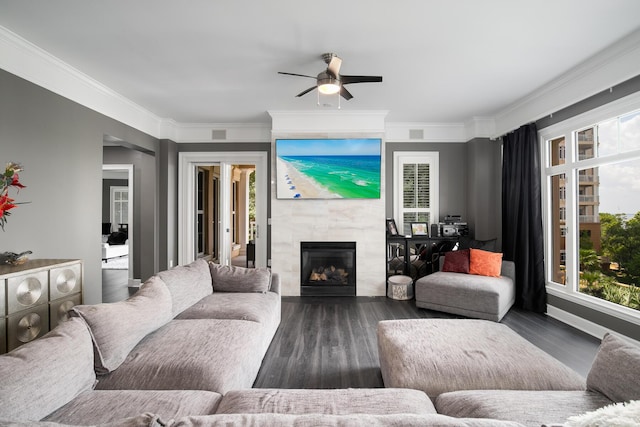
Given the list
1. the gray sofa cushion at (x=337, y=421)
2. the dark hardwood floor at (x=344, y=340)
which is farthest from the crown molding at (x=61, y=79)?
the gray sofa cushion at (x=337, y=421)

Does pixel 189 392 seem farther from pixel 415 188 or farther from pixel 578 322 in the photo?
pixel 415 188

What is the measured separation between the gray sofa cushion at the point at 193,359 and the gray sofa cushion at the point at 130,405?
0.46ft

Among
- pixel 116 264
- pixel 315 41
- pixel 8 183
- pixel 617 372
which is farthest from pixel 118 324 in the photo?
pixel 116 264

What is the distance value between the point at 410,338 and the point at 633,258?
8.60ft

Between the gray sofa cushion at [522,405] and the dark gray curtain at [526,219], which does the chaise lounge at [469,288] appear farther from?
the gray sofa cushion at [522,405]

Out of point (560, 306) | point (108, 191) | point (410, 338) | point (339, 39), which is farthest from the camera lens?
point (108, 191)

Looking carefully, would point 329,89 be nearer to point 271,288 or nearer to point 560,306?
point 271,288

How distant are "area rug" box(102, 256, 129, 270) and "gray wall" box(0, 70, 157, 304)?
13.2 feet

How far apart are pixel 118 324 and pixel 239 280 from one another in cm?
151

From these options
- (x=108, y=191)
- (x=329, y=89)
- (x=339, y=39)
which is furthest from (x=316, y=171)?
(x=108, y=191)

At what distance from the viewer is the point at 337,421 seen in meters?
0.77

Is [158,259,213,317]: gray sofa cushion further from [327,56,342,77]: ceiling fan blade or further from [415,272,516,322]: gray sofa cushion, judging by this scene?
[415,272,516,322]: gray sofa cushion

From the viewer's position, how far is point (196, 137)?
523 centimetres

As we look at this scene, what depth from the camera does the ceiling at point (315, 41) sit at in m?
2.26
